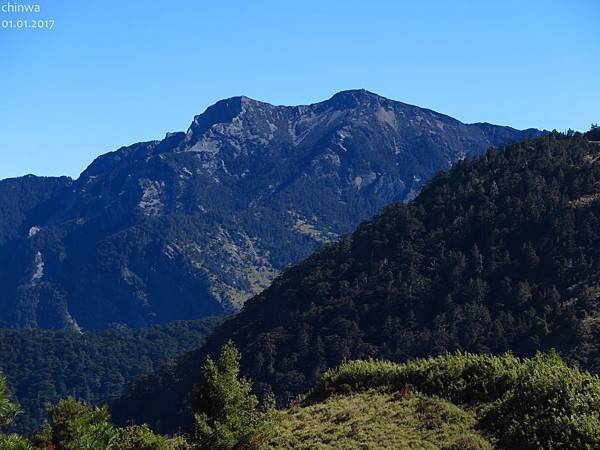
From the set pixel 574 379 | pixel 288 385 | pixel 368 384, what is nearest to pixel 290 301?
→ pixel 288 385

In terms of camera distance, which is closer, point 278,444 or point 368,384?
point 278,444

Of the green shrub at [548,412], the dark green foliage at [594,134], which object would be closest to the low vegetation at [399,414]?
the green shrub at [548,412]

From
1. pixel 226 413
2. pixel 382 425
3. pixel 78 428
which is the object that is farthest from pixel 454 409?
pixel 78 428

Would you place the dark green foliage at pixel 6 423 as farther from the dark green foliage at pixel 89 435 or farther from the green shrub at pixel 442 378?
the green shrub at pixel 442 378

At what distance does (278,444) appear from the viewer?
31.5m

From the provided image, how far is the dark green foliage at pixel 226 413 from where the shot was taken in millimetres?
31172

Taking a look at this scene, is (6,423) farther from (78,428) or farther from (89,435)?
(89,435)

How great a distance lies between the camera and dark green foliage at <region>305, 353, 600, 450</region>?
25.5 m

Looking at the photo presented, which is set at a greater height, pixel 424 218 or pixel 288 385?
pixel 424 218

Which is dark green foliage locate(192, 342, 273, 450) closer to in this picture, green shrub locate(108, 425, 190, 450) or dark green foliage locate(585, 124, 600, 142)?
green shrub locate(108, 425, 190, 450)

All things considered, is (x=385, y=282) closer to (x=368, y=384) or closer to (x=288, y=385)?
(x=288, y=385)

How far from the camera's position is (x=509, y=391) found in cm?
3075

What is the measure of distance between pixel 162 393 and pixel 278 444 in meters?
121

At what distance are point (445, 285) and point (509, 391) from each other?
330 ft
